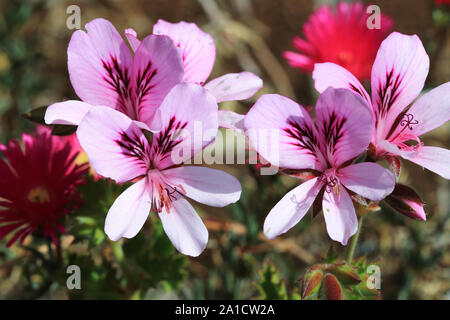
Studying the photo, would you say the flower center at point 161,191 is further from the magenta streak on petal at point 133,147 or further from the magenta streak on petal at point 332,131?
the magenta streak on petal at point 332,131

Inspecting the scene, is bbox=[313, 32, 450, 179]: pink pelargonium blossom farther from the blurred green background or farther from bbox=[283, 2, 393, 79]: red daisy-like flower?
bbox=[283, 2, 393, 79]: red daisy-like flower

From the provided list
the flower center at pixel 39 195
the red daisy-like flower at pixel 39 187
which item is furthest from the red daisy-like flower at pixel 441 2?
the flower center at pixel 39 195

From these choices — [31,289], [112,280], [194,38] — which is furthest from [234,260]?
[194,38]

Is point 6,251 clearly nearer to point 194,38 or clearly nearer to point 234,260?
point 234,260

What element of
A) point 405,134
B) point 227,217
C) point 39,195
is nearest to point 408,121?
point 405,134

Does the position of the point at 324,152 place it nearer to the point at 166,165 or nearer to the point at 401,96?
the point at 401,96

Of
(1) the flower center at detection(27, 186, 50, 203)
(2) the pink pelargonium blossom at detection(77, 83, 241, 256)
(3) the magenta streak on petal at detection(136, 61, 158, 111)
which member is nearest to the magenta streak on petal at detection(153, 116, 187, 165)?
(2) the pink pelargonium blossom at detection(77, 83, 241, 256)
